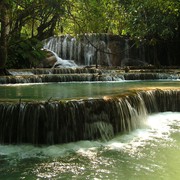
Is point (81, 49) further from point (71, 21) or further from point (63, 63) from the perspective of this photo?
point (71, 21)

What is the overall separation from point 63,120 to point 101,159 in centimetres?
135

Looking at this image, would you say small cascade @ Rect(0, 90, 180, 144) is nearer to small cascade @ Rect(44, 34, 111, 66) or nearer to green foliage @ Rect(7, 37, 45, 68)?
green foliage @ Rect(7, 37, 45, 68)

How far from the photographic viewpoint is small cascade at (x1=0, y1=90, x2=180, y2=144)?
20.9 ft

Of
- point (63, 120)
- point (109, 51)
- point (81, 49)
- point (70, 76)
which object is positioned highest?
point (81, 49)

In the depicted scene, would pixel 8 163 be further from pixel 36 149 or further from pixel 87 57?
pixel 87 57

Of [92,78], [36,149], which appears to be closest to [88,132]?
[36,149]

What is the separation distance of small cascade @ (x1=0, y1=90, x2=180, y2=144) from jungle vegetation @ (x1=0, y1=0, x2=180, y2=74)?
61.0 inches

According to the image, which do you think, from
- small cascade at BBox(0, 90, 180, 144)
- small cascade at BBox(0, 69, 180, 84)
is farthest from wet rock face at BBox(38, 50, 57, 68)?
small cascade at BBox(0, 90, 180, 144)

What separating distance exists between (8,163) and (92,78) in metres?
8.50

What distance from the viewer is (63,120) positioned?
6.54 meters

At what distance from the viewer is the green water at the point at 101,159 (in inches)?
192

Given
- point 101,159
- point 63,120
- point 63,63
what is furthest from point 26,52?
point 101,159

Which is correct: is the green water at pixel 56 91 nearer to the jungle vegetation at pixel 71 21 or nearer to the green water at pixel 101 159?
the green water at pixel 101 159

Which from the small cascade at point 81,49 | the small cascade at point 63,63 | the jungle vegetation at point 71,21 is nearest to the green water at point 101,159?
the jungle vegetation at point 71,21
